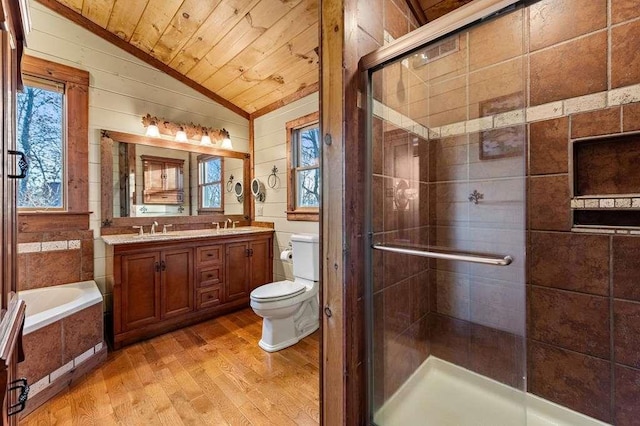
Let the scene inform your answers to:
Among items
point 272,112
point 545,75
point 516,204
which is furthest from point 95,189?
point 545,75

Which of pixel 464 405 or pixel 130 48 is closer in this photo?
pixel 464 405

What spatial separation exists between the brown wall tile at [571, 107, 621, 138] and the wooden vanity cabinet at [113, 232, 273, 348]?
2749 mm

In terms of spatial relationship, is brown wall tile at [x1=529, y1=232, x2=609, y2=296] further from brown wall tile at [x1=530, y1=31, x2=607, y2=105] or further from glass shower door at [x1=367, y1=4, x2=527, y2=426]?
brown wall tile at [x1=530, y1=31, x2=607, y2=105]

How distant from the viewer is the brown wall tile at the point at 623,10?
1184mm

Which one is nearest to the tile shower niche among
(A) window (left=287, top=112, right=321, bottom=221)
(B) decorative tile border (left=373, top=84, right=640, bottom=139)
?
(B) decorative tile border (left=373, top=84, right=640, bottom=139)

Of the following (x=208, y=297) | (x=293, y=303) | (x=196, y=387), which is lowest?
Result: (x=196, y=387)

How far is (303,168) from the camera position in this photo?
3037 mm

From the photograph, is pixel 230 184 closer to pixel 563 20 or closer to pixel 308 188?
pixel 308 188

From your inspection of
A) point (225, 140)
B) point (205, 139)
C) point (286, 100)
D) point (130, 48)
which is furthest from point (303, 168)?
point (130, 48)

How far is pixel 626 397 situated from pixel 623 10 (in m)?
1.67

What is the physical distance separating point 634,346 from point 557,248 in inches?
18.5

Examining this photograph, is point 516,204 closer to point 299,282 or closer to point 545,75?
point 545,75

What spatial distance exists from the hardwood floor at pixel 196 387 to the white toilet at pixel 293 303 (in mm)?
96

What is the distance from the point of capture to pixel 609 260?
127cm
